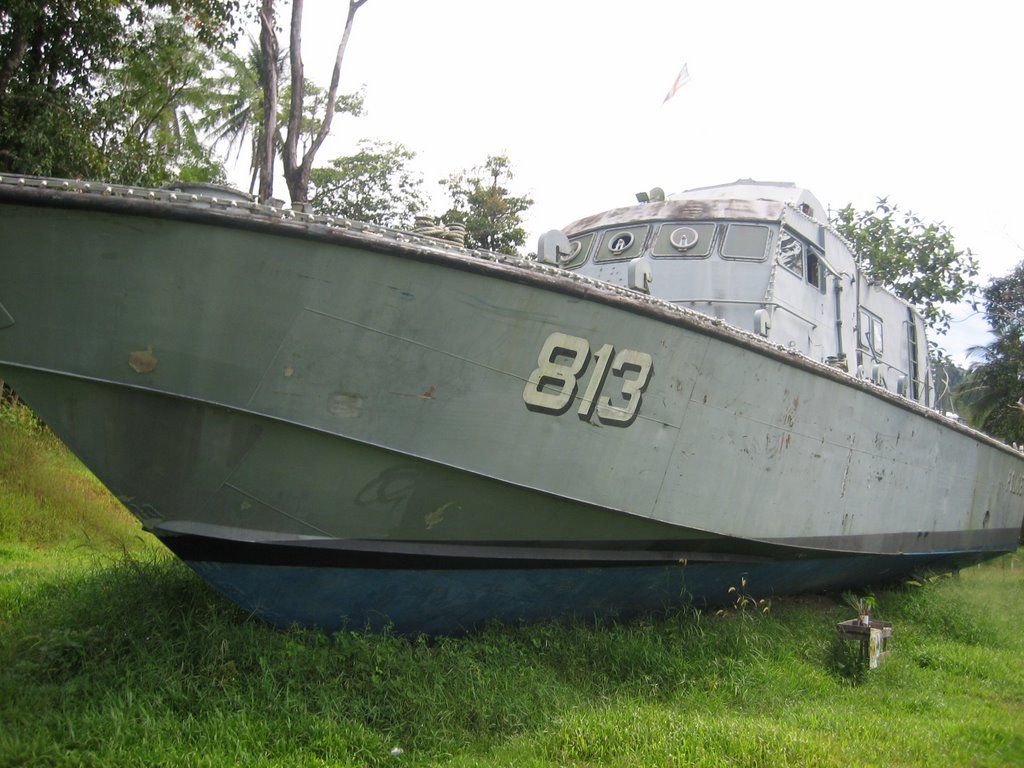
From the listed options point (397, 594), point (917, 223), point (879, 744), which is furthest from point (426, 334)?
point (917, 223)

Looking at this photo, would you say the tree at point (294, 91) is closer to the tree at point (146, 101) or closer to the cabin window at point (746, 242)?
the tree at point (146, 101)

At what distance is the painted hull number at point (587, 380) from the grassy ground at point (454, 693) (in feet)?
4.14

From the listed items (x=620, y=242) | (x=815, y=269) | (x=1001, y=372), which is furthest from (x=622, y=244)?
(x=1001, y=372)

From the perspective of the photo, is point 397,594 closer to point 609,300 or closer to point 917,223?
point 609,300

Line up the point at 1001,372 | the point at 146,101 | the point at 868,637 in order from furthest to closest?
the point at 1001,372, the point at 146,101, the point at 868,637

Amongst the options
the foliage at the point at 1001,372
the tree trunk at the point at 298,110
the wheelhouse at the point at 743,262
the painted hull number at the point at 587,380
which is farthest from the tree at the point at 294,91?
the foliage at the point at 1001,372

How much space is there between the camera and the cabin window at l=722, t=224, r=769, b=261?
6238 mm

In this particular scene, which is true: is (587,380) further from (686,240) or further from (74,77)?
(74,77)

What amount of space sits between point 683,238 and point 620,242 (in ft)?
1.58

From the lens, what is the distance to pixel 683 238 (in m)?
6.34

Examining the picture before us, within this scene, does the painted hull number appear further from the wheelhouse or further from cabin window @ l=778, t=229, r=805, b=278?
cabin window @ l=778, t=229, r=805, b=278

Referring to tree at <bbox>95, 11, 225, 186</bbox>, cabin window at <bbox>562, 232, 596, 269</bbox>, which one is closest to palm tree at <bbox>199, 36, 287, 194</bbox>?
tree at <bbox>95, 11, 225, 186</bbox>

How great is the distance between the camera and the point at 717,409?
4.88m

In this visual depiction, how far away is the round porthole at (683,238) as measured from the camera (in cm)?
630
